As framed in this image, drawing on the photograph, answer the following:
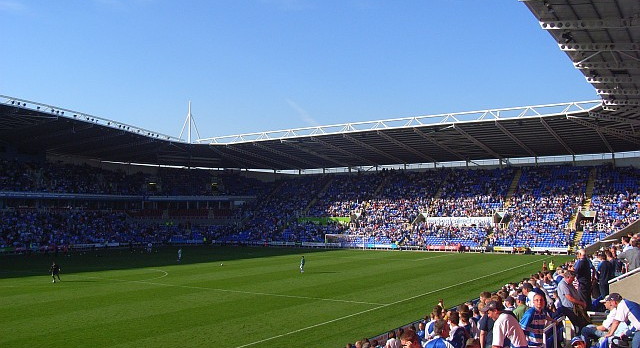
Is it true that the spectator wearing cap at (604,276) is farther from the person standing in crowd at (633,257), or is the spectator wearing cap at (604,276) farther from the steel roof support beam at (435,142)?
the steel roof support beam at (435,142)

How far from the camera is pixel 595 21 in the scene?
753 inches

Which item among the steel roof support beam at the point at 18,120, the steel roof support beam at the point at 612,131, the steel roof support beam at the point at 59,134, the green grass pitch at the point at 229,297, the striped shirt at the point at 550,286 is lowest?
the green grass pitch at the point at 229,297

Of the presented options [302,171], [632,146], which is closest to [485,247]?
[632,146]

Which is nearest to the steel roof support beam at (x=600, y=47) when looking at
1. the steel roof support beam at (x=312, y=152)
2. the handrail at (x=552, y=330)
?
the handrail at (x=552, y=330)

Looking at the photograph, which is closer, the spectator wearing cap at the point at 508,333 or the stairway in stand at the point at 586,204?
the spectator wearing cap at the point at 508,333

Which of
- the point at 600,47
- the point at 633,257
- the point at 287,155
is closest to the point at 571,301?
the point at 633,257

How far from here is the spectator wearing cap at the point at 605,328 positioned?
8672 millimetres

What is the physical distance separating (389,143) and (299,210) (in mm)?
18094

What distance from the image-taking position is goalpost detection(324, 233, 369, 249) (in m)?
59.3

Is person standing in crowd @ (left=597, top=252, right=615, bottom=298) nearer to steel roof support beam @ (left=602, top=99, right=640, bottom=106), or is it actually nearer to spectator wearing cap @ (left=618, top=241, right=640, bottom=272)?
spectator wearing cap @ (left=618, top=241, right=640, bottom=272)

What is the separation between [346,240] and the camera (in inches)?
2405

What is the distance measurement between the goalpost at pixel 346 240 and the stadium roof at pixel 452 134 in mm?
9382

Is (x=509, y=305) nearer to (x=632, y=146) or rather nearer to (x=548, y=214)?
(x=548, y=214)

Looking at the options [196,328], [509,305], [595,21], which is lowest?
[196,328]
